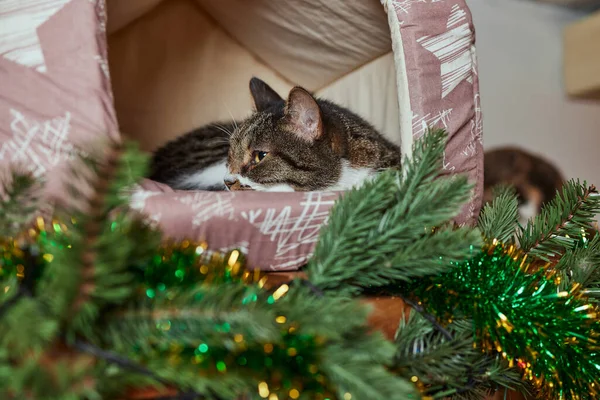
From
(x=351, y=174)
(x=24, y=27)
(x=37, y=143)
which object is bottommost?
(x=351, y=174)

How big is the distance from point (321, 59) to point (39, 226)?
994mm

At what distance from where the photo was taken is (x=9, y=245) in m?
0.41

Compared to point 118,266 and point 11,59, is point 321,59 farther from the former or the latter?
point 118,266

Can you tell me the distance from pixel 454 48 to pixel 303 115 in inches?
12.3

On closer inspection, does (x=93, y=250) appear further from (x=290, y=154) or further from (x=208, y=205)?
(x=290, y=154)

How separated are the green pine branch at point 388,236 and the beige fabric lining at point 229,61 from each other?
71 cm

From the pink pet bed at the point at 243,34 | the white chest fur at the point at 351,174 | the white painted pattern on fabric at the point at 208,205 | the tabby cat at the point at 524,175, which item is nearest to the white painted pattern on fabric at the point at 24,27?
the pink pet bed at the point at 243,34

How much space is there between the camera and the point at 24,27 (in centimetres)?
58

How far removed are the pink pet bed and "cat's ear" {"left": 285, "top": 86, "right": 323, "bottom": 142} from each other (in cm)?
17

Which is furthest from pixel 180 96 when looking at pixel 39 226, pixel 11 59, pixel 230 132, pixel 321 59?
pixel 39 226

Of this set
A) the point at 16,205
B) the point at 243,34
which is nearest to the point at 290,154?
the point at 243,34

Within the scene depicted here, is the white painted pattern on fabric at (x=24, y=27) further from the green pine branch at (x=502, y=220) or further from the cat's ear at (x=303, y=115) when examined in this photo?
the green pine branch at (x=502, y=220)

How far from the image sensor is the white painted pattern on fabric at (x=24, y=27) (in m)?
0.57

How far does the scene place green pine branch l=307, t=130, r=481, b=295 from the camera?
449 millimetres
